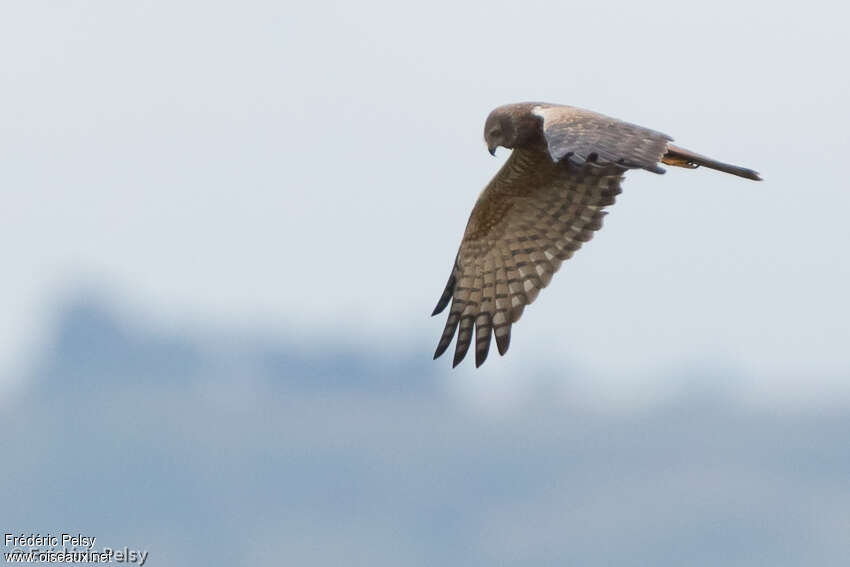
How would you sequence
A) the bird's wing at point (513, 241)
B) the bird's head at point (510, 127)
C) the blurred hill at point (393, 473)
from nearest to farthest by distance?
the bird's head at point (510, 127), the bird's wing at point (513, 241), the blurred hill at point (393, 473)

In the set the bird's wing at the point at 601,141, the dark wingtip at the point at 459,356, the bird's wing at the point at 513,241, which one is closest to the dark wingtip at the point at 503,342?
the bird's wing at the point at 513,241

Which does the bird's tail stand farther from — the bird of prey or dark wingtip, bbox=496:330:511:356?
dark wingtip, bbox=496:330:511:356

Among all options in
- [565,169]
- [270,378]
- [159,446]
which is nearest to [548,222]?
[565,169]

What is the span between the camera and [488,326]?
13.1m

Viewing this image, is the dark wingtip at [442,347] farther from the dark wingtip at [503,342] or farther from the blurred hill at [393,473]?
the blurred hill at [393,473]

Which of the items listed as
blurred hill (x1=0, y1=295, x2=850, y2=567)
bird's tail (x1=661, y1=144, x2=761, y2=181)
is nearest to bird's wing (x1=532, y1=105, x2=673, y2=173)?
bird's tail (x1=661, y1=144, x2=761, y2=181)

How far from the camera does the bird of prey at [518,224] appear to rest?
12570 millimetres

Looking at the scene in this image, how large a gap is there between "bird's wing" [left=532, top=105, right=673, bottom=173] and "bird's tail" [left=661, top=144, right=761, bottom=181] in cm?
74

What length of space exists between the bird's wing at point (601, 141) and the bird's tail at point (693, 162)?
0.74 metres

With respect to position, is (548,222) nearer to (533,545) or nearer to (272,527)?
(533,545)

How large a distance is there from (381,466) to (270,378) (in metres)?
38.5

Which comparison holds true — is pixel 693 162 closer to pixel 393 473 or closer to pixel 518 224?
pixel 518 224

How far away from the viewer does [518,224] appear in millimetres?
13047

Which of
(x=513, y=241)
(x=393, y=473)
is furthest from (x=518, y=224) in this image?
(x=393, y=473)
